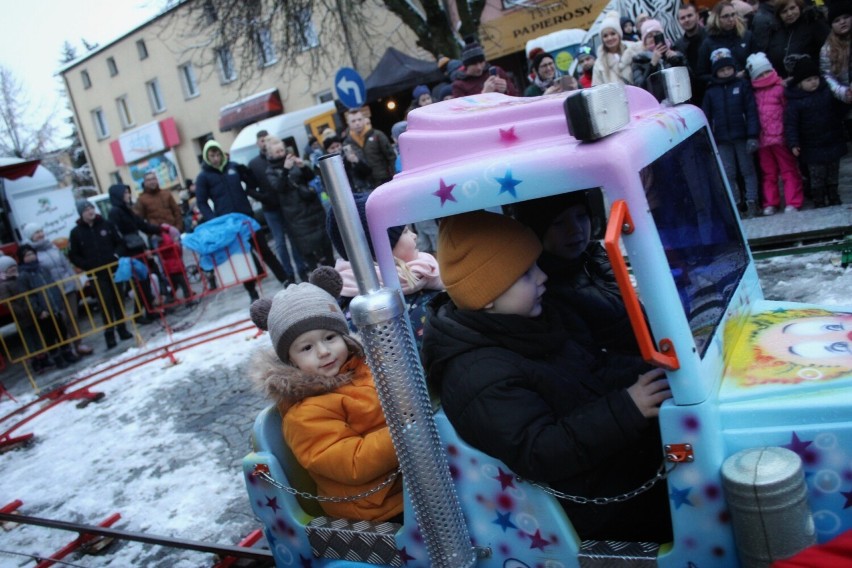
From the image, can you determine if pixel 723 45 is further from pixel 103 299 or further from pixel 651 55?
pixel 103 299

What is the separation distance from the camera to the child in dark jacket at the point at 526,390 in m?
1.86

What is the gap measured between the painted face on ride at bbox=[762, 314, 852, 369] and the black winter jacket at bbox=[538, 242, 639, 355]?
628 mm

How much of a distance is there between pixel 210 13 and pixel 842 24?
12072 mm

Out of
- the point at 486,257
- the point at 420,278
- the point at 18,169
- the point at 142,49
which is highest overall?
the point at 142,49

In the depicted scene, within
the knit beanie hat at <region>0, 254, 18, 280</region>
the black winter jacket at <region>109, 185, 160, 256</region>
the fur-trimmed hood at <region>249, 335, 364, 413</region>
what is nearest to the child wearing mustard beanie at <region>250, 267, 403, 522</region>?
the fur-trimmed hood at <region>249, 335, 364, 413</region>

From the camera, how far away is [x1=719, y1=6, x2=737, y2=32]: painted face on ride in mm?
7051

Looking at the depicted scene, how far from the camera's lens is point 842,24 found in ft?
21.1

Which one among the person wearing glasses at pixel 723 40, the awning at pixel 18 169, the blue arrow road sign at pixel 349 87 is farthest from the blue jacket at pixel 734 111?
the awning at pixel 18 169

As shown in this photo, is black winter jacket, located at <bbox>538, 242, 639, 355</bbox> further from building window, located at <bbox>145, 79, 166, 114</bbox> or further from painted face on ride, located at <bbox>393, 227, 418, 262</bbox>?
building window, located at <bbox>145, 79, 166, 114</bbox>

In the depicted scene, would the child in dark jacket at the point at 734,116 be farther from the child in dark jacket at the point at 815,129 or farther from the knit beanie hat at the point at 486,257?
the knit beanie hat at the point at 486,257

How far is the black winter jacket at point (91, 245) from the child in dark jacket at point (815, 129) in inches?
330

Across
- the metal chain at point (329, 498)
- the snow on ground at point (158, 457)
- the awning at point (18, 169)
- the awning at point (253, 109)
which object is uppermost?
the awning at point (253, 109)

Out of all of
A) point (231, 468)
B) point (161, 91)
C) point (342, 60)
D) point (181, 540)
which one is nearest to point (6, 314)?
point (231, 468)

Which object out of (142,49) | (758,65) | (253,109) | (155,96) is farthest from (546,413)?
(155,96)
